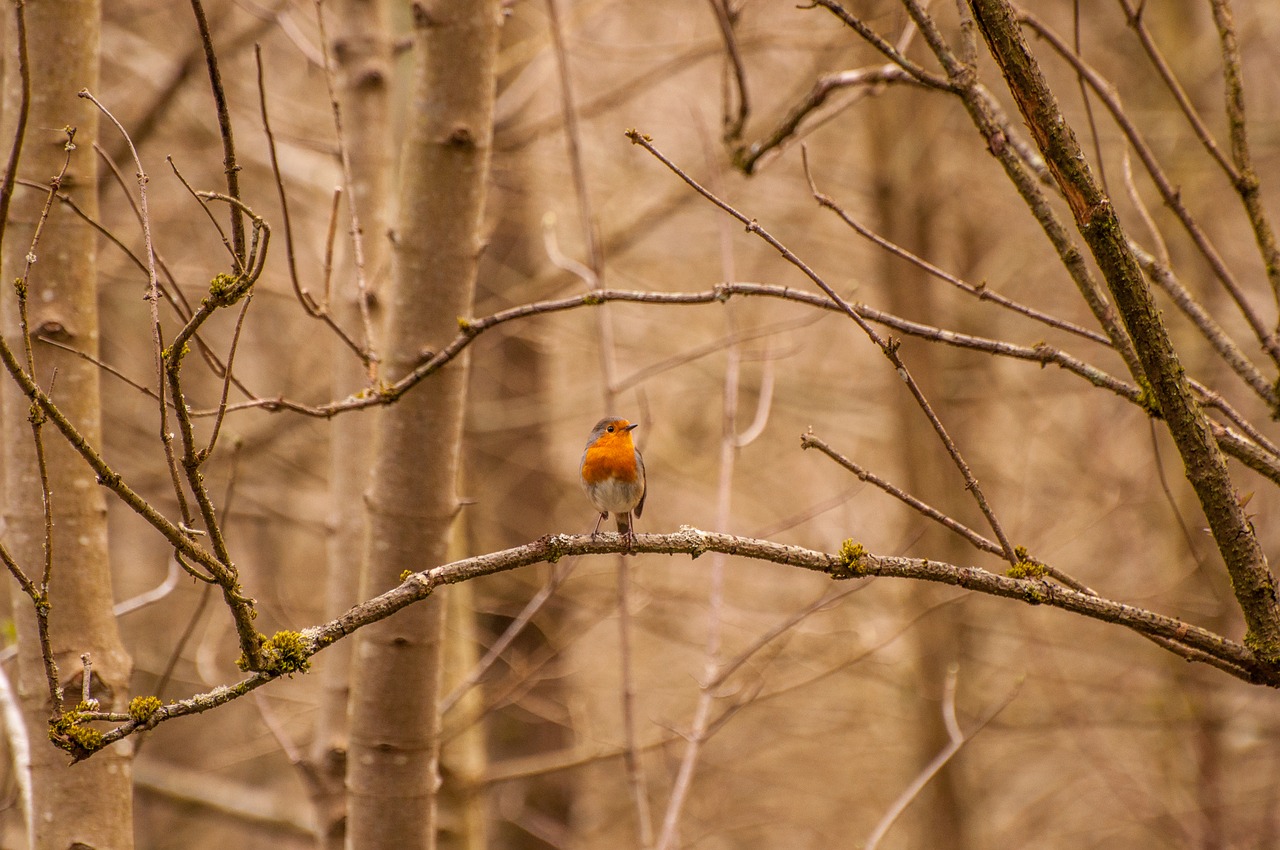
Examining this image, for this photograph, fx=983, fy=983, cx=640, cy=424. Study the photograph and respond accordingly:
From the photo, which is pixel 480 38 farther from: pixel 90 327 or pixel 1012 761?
pixel 1012 761

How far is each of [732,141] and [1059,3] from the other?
6.59 m

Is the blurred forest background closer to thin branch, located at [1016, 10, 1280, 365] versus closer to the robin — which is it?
the robin

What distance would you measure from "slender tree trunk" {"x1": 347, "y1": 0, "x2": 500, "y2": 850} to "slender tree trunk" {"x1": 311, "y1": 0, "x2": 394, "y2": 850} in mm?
729

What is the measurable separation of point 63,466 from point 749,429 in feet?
12.9

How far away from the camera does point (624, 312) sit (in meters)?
8.51

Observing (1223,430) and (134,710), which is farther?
(1223,430)

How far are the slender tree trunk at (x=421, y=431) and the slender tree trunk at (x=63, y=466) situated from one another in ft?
1.90

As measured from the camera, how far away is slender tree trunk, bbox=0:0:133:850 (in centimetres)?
222

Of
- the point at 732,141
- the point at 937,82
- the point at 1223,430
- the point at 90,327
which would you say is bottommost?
the point at 1223,430

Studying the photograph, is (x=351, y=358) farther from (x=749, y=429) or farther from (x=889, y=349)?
(x=749, y=429)

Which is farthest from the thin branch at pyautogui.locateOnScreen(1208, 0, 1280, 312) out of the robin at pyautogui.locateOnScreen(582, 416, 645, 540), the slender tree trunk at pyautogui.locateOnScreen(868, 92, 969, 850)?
the slender tree trunk at pyautogui.locateOnScreen(868, 92, 969, 850)

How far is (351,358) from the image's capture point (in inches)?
147

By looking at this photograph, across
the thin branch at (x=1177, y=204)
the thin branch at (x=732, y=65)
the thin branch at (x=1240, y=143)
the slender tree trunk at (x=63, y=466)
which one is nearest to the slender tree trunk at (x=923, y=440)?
the thin branch at (x=732, y=65)

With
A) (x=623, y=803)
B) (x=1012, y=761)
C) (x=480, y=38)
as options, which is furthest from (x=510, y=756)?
(x=480, y=38)
